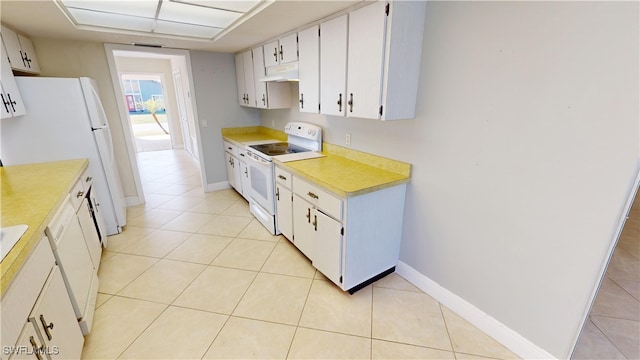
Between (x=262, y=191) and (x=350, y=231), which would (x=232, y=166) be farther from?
(x=350, y=231)

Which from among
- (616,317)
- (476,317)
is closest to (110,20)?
(476,317)

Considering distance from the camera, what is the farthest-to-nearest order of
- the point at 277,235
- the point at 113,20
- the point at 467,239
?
the point at 277,235
the point at 113,20
the point at 467,239

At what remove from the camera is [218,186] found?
443 cm

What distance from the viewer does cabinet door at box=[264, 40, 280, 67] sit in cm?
293

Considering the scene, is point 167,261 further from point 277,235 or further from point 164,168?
point 164,168

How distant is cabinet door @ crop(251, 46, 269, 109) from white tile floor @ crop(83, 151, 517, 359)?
1.69 m

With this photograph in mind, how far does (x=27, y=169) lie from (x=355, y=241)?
Answer: 110 inches

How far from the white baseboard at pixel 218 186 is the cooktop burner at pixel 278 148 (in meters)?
1.45

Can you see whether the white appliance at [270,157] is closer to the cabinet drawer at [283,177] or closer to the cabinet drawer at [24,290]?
the cabinet drawer at [283,177]

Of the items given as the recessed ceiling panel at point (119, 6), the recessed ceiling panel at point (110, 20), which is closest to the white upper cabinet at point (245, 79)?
the recessed ceiling panel at point (110, 20)

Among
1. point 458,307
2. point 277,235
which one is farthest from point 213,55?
point 458,307

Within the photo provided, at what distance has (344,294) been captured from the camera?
2.13m

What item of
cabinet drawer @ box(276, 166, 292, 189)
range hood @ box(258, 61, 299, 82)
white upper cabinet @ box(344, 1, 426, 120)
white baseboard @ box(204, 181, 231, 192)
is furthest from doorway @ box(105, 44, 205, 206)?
white upper cabinet @ box(344, 1, 426, 120)

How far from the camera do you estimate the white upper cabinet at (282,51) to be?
8.58ft
